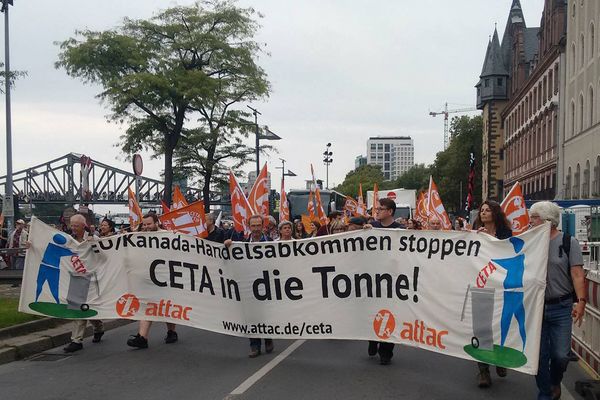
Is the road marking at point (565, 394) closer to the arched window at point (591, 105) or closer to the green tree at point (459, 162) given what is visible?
the arched window at point (591, 105)

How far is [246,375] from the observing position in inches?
293

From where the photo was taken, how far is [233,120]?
37438 millimetres

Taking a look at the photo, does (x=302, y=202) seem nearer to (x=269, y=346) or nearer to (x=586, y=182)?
(x=586, y=182)

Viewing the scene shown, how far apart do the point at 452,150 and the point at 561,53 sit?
43.2 metres

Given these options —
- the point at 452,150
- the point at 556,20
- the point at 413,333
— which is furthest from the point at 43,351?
the point at 452,150

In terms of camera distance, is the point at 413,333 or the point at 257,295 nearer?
the point at 413,333

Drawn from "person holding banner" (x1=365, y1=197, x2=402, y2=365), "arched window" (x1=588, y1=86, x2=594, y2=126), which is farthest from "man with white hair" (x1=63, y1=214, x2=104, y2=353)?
"arched window" (x1=588, y1=86, x2=594, y2=126)

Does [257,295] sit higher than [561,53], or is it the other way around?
[561,53]

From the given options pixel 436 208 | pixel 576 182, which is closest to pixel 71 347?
pixel 436 208

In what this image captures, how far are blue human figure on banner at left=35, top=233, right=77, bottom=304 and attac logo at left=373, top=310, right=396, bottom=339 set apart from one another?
400 cm

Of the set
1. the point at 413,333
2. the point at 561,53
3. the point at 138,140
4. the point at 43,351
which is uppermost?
the point at 561,53

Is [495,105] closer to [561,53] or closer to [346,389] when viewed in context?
[561,53]

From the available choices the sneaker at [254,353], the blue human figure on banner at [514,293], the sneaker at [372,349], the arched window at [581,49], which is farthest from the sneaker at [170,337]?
the arched window at [581,49]

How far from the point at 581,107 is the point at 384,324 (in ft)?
127
